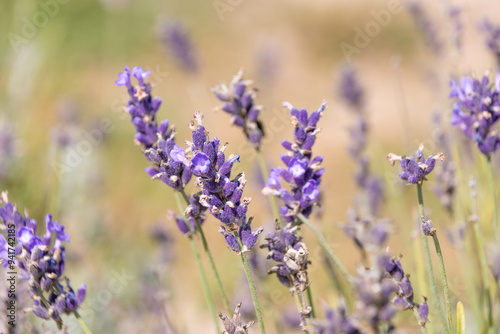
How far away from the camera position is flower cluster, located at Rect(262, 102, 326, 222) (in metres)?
1.17

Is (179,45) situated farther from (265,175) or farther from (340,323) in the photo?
(340,323)

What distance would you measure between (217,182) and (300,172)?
8.0 inches

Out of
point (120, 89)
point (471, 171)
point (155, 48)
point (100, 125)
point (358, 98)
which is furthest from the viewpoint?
point (155, 48)

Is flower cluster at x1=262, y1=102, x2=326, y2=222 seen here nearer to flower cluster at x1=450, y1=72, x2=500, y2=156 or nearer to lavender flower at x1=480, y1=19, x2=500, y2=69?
flower cluster at x1=450, y1=72, x2=500, y2=156

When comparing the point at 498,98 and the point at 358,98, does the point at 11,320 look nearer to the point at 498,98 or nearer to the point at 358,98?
the point at 498,98

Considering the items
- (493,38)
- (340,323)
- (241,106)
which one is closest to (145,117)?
(241,106)

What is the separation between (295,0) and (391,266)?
10.8 m

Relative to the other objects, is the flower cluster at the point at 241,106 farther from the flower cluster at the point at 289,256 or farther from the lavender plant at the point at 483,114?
the lavender plant at the point at 483,114

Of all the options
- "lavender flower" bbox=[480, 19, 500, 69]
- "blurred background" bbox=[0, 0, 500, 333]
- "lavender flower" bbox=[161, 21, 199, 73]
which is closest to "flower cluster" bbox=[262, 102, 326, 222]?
"blurred background" bbox=[0, 0, 500, 333]

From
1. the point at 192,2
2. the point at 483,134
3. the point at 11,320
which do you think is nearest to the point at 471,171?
the point at 483,134

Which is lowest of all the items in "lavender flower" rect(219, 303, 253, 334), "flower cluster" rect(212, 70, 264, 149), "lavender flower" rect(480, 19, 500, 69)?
"lavender flower" rect(219, 303, 253, 334)

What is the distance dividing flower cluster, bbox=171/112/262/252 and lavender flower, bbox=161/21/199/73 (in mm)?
2195

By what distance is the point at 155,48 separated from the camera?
9625 millimetres

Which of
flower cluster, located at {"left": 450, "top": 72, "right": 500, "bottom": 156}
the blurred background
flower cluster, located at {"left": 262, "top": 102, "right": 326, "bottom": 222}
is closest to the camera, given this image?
flower cluster, located at {"left": 262, "top": 102, "right": 326, "bottom": 222}
